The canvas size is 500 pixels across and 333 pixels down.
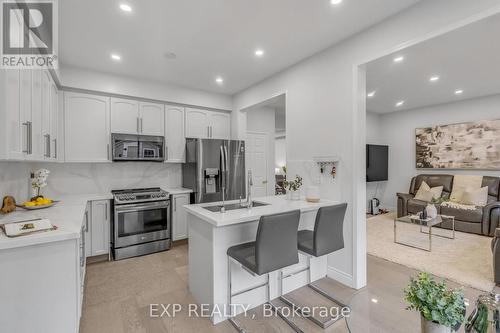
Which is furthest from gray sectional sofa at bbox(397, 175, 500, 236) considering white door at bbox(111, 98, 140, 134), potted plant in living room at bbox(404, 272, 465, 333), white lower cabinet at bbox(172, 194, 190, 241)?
white door at bbox(111, 98, 140, 134)

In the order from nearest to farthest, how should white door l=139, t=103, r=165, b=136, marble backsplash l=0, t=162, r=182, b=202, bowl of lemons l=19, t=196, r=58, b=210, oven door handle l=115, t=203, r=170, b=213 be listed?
bowl of lemons l=19, t=196, r=58, b=210 < oven door handle l=115, t=203, r=170, b=213 < marble backsplash l=0, t=162, r=182, b=202 < white door l=139, t=103, r=165, b=136

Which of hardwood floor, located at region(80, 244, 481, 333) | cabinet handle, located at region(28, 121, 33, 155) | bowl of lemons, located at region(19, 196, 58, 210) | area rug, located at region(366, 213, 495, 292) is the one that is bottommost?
hardwood floor, located at region(80, 244, 481, 333)

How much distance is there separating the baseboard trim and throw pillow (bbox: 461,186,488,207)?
3958 millimetres

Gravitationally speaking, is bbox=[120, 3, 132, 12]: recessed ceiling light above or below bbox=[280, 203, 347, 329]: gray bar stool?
above

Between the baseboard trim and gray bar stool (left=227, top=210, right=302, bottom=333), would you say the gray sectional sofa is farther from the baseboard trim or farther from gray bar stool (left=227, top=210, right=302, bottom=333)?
gray bar stool (left=227, top=210, right=302, bottom=333)

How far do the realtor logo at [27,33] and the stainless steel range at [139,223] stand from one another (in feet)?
6.45

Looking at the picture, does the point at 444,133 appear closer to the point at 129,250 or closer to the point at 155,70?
the point at 155,70

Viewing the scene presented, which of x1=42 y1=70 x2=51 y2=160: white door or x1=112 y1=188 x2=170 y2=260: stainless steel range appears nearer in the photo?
x1=42 y1=70 x2=51 y2=160: white door

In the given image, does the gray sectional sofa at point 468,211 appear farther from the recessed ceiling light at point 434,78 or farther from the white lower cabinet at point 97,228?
the white lower cabinet at point 97,228

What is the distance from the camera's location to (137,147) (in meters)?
3.90

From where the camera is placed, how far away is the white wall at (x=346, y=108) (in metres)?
2.13

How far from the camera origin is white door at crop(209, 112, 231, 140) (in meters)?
4.77

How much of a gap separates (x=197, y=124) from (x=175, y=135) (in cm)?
50

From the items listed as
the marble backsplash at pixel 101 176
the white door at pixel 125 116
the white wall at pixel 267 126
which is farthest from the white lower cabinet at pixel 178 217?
the white wall at pixel 267 126
